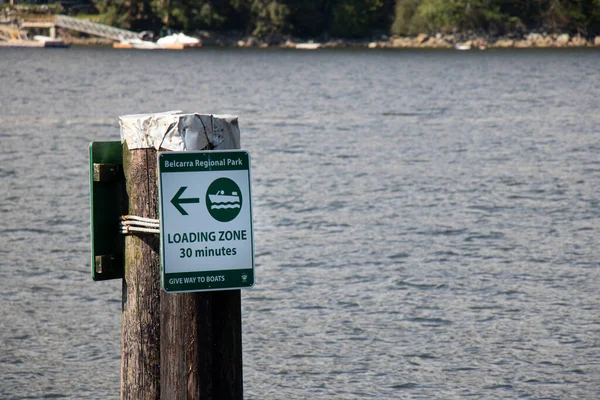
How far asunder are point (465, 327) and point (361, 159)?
16.1m

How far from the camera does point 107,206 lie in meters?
4.10

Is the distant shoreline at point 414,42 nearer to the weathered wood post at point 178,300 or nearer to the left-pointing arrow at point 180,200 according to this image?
the weathered wood post at point 178,300

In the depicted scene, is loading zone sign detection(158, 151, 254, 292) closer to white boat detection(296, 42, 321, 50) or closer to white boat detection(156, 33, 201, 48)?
white boat detection(156, 33, 201, 48)

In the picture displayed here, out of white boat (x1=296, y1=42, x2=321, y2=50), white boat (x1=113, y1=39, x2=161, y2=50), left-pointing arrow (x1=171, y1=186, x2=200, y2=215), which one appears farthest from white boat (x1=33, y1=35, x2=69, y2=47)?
left-pointing arrow (x1=171, y1=186, x2=200, y2=215)

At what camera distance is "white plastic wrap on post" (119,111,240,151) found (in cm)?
366

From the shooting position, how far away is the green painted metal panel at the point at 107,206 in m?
4.05

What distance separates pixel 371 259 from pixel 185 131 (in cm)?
1167

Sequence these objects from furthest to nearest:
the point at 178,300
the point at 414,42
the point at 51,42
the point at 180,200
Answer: the point at 414,42
the point at 51,42
the point at 178,300
the point at 180,200

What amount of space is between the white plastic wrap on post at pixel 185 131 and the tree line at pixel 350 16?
4466 inches

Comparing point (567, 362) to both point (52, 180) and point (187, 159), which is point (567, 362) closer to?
point (187, 159)

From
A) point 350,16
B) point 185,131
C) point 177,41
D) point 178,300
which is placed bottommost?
point 178,300

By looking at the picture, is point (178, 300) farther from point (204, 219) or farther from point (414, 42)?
point (414, 42)

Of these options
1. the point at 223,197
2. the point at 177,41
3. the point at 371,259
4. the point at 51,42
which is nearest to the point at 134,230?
the point at 223,197

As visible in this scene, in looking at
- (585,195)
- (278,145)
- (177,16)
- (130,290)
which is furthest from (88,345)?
(177,16)
